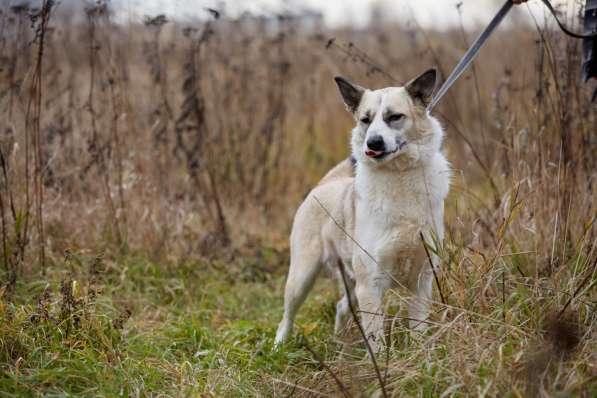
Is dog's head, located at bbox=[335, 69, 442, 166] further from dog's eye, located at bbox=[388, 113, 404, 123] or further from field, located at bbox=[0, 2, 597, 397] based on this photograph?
field, located at bbox=[0, 2, 597, 397]

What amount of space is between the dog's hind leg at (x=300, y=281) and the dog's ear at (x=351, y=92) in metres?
0.87

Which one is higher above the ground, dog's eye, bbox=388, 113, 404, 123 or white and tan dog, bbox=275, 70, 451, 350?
dog's eye, bbox=388, 113, 404, 123

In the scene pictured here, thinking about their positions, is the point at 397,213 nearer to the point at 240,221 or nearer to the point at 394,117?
the point at 394,117

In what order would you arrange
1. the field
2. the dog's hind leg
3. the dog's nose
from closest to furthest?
1. the field
2. the dog's nose
3. the dog's hind leg

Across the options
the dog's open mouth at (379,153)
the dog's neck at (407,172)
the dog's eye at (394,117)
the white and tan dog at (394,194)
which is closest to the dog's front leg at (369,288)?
the white and tan dog at (394,194)

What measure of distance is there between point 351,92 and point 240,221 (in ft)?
9.56

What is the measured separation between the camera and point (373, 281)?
3738 millimetres

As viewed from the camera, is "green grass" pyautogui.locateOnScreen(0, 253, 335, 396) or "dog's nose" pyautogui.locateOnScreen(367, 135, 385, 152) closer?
"green grass" pyautogui.locateOnScreen(0, 253, 335, 396)

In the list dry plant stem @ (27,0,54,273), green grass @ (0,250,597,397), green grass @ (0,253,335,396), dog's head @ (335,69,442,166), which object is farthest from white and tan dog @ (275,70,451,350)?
dry plant stem @ (27,0,54,273)

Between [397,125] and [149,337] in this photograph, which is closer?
[397,125]

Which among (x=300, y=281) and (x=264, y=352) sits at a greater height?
(x=300, y=281)

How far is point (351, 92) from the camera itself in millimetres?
4020

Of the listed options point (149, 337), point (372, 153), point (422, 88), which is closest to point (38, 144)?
point (149, 337)

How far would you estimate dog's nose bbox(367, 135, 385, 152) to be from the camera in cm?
360
